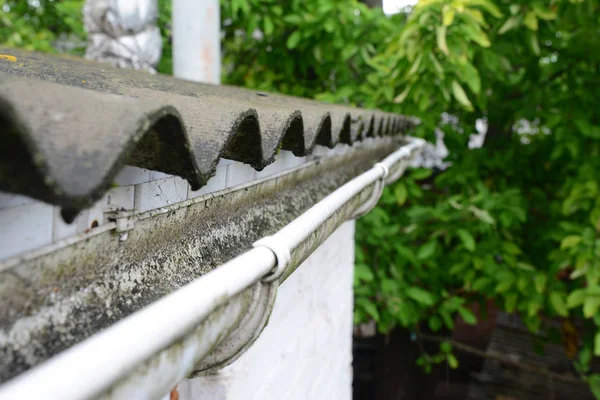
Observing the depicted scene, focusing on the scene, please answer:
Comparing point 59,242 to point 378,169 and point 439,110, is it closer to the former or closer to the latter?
point 378,169

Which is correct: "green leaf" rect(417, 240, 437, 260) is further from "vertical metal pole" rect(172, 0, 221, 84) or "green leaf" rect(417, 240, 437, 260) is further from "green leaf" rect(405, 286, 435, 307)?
"vertical metal pole" rect(172, 0, 221, 84)

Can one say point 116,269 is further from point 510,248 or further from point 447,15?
point 510,248

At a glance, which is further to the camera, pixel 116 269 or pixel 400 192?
pixel 400 192

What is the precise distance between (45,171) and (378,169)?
147 cm

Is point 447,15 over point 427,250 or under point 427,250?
over

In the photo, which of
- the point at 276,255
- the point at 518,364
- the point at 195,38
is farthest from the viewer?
the point at 518,364

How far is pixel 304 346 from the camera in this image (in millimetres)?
1806

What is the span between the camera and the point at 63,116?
48 cm

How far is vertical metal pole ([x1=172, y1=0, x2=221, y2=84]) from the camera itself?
10.4 feet

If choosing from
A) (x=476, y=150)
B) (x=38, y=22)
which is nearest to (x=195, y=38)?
(x=476, y=150)

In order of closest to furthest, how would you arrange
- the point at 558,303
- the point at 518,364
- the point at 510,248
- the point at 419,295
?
the point at 558,303
the point at 510,248
the point at 419,295
the point at 518,364

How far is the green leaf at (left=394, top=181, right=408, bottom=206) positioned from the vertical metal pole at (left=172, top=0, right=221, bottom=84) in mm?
1579

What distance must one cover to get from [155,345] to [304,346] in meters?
1.35

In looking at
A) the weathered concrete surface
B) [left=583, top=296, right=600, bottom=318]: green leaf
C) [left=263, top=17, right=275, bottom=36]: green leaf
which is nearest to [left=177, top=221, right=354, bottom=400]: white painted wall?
the weathered concrete surface
